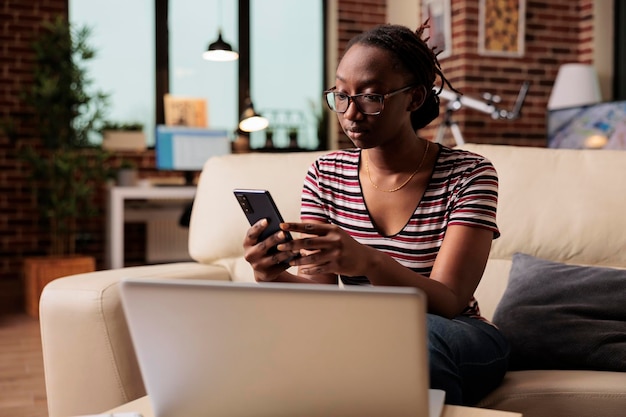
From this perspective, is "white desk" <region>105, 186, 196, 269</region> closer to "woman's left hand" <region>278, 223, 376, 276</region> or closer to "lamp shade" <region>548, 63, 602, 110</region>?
"lamp shade" <region>548, 63, 602, 110</region>

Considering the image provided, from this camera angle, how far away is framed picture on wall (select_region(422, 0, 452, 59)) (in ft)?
16.9

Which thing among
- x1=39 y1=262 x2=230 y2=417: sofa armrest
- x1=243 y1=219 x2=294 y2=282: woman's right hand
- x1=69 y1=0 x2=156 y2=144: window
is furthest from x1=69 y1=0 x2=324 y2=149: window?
x1=243 y1=219 x2=294 y2=282: woman's right hand

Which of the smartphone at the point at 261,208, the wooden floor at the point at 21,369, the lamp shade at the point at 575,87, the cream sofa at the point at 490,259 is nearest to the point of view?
the smartphone at the point at 261,208

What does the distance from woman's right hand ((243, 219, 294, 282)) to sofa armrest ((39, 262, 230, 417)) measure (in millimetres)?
502

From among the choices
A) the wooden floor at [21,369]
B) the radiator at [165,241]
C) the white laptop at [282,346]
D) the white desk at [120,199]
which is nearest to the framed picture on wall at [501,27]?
the white desk at [120,199]

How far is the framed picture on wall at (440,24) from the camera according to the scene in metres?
5.14

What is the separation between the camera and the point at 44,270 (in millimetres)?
4434

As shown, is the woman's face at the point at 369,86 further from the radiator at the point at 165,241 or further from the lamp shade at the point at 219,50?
the radiator at the point at 165,241

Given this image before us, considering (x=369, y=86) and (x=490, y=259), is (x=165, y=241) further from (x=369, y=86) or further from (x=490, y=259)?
(x=369, y=86)

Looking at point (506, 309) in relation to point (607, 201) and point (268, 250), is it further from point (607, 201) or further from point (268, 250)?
point (268, 250)

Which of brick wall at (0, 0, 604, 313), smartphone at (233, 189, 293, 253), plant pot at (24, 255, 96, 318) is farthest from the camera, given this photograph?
brick wall at (0, 0, 604, 313)

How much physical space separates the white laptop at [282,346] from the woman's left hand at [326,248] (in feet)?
0.92

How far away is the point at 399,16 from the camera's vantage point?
5.99 metres

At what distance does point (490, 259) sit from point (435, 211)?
0.55m
